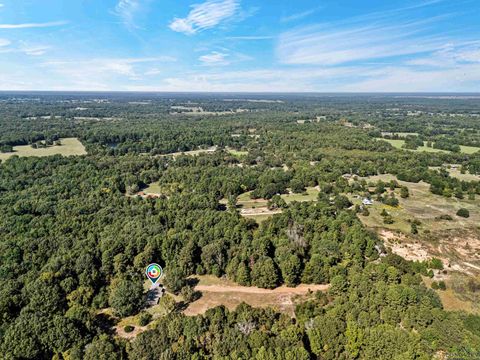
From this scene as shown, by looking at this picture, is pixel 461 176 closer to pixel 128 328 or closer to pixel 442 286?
pixel 442 286

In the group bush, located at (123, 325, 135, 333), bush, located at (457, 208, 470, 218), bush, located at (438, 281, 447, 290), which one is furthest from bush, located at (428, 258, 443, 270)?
bush, located at (123, 325, 135, 333)

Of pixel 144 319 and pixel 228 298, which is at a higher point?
pixel 144 319

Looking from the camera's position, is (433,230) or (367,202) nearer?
(433,230)

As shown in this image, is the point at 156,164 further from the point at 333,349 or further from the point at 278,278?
the point at 333,349

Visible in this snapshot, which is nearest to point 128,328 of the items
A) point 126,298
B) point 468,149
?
point 126,298

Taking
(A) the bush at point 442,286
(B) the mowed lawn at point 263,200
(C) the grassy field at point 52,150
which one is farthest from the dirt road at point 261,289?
(C) the grassy field at point 52,150

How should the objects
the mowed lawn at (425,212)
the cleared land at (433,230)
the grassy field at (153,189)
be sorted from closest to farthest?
the cleared land at (433,230) → the mowed lawn at (425,212) → the grassy field at (153,189)

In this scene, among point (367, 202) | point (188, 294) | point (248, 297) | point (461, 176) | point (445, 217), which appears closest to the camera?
point (188, 294)

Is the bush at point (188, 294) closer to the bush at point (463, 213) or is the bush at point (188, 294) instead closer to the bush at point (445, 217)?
the bush at point (445, 217)

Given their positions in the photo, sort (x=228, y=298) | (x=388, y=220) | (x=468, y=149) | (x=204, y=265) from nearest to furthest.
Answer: (x=228, y=298), (x=204, y=265), (x=388, y=220), (x=468, y=149)

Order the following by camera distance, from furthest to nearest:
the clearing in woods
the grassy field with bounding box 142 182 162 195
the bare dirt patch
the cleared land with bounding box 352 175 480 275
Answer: the grassy field with bounding box 142 182 162 195
the cleared land with bounding box 352 175 480 275
the bare dirt patch
the clearing in woods

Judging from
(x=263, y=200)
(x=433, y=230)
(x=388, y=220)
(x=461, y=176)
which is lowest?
(x=263, y=200)

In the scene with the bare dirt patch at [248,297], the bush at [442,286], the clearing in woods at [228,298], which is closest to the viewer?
the clearing in woods at [228,298]

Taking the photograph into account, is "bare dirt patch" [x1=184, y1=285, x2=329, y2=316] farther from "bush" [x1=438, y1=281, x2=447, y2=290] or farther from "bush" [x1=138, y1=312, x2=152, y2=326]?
"bush" [x1=438, y1=281, x2=447, y2=290]
